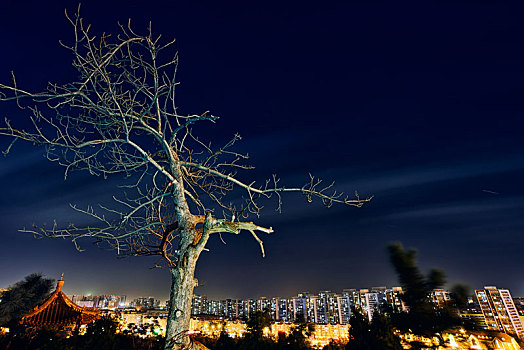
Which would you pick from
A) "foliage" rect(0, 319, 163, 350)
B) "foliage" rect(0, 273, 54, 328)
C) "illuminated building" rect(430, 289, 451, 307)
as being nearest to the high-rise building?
"illuminated building" rect(430, 289, 451, 307)

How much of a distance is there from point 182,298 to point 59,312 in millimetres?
12816

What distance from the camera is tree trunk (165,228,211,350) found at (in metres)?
2.49

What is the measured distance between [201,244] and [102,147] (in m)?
1.72

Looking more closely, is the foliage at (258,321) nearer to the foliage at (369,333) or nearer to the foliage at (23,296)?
the foliage at (369,333)

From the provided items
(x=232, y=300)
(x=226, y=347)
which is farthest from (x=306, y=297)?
(x=226, y=347)

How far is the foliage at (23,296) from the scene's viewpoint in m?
20.2

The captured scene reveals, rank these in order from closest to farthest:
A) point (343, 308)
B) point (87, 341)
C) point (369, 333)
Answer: point (87, 341) < point (369, 333) < point (343, 308)

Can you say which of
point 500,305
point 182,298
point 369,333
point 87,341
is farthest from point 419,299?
point 500,305

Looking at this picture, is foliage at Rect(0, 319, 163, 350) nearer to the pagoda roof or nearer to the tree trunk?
the tree trunk

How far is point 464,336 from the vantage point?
4.04 m

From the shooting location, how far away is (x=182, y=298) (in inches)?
104

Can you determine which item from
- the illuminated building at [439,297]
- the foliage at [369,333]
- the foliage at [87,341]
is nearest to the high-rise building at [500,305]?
the foliage at [369,333]

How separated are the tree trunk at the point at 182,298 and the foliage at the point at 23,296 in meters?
25.0

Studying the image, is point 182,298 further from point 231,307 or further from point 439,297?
point 231,307
